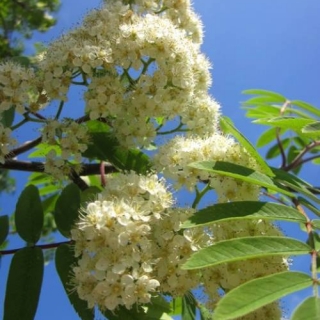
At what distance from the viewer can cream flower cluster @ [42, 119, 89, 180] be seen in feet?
7.28

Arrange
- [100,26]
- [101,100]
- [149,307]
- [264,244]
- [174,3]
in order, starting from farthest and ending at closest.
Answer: [174,3], [100,26], [101,100], [149,307], [264,244]

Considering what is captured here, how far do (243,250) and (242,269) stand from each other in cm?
32

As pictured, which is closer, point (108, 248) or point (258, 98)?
point (108, 248)

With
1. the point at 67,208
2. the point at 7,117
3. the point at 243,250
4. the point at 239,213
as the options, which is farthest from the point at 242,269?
the point at 7,117

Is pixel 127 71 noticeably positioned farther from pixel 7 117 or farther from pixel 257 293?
pixel 257 293

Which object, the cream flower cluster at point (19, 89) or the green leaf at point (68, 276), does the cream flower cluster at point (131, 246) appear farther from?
the cream flower cluster at point (19, 89)

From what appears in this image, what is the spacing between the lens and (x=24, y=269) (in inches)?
72.4

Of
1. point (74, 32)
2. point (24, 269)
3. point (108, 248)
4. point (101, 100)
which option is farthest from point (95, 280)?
point (74, 32)

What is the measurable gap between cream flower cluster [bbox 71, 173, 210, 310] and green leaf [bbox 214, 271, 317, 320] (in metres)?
0.38

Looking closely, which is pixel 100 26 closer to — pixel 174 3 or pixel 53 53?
pixel 53 53

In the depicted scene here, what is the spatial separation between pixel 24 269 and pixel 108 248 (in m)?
0.41

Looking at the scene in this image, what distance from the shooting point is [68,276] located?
1798 mm

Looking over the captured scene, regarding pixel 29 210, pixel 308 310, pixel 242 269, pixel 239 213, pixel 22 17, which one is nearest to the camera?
pixel 308 310

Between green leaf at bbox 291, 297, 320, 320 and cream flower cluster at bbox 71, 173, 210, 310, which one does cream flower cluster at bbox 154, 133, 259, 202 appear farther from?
green leaf at bbox 291, 297, 320, 320
